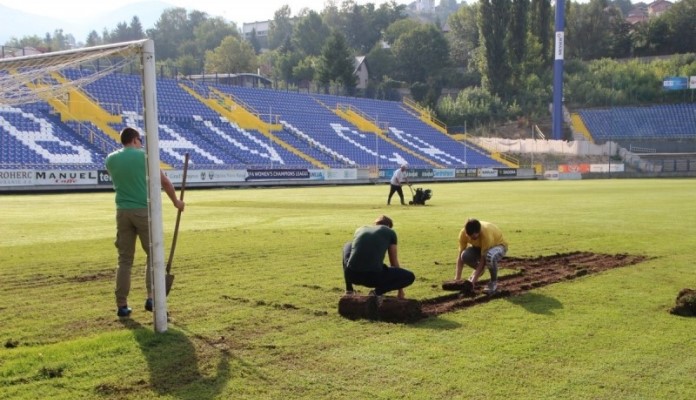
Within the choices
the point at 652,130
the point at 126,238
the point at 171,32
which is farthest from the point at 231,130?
the point at 171,32

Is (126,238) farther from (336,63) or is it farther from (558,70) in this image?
(336,63)

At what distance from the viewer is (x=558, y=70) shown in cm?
7706

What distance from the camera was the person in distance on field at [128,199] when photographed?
7855 millimetres

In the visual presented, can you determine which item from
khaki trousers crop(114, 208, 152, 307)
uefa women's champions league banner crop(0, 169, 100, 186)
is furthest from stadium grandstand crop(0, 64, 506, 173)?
khaki trousers crop(114, 208, 152, 307)

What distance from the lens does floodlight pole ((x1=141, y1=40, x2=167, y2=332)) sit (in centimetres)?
711

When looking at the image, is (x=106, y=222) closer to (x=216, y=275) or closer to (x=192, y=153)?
(x=216, y=275)

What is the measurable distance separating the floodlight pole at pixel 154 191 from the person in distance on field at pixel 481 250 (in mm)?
4323

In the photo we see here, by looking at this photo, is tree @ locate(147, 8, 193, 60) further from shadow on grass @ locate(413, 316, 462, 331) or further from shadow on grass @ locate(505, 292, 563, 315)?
shadow on grass @ locate(413, 316, 462, 331)

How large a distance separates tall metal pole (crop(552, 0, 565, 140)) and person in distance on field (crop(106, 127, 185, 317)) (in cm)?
7381

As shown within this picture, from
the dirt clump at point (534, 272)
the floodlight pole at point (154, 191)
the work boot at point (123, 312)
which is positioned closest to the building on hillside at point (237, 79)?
the dirt clump at point (534, 272)

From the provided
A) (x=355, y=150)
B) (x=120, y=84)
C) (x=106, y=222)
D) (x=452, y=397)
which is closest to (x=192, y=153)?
(x=120, y=84)

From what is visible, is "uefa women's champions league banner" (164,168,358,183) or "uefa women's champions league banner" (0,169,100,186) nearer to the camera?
"uefa women's champions league banner" (0,169,100,186)

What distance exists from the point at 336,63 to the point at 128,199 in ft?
291

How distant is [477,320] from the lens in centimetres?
800
